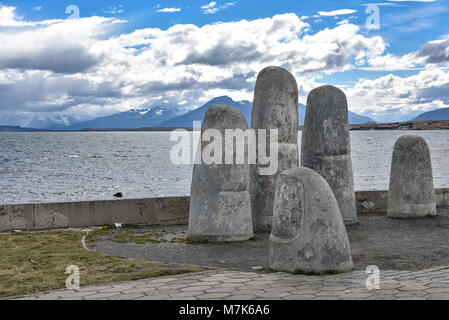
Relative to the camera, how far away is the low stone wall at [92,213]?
1241 centimetres

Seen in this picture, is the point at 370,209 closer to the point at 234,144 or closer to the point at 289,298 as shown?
the point at 234,144

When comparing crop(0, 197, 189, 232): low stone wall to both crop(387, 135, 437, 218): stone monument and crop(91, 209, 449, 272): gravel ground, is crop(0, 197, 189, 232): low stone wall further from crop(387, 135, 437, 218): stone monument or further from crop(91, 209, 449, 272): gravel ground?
crop(387, 135, 437, 218): stone monument

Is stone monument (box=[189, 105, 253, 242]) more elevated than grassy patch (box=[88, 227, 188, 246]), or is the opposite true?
stone monument (box=[189, 105, 253, 242])

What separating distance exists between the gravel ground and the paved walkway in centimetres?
107

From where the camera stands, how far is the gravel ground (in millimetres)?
9250

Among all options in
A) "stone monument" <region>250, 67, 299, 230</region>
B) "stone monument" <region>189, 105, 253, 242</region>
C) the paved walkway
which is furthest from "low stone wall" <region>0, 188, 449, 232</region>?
the paved walkway

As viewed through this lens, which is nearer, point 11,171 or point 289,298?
point 289,298

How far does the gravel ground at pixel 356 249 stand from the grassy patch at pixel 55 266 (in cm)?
75

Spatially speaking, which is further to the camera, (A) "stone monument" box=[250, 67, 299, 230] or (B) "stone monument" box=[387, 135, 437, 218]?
(B) "stone monument" box=[387, 135, 437, 218]

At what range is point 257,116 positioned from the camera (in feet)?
43.8

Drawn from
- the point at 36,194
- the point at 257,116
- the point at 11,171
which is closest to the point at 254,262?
the point at 257,116

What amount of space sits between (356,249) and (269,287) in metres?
4.15

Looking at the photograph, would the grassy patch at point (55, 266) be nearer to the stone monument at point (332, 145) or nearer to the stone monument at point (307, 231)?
the stone monument at point (307, 231)
